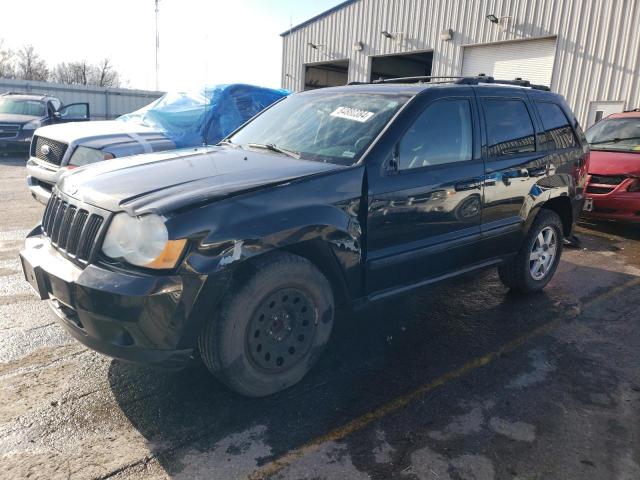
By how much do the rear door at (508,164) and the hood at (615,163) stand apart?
334 cm

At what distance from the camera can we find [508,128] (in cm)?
429

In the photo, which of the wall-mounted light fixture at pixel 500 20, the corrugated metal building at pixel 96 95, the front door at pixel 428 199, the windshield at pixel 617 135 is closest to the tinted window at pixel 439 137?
the front door at pixel 428 199

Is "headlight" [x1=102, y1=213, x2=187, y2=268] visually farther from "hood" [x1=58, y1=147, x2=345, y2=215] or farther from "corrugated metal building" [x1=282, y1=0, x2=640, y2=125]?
"corrugated metal building" [x1=282, y1=0, x2=640, y2=125]

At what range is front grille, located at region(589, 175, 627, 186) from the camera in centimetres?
731

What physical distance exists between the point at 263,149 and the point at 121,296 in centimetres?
171

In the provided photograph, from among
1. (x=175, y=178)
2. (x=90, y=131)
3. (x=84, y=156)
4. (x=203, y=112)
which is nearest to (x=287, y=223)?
(x=175, y=178)

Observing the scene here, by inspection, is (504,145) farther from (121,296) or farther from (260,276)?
(121,296)

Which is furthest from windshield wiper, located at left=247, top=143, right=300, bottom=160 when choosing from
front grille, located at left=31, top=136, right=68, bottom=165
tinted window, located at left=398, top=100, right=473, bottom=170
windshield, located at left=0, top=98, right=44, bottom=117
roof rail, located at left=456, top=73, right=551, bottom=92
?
windshield, located at left=0, top=98, right=44, bottom=117

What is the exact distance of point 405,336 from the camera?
3.94 m

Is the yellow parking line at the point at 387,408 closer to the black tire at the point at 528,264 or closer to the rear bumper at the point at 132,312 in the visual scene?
the black tire at the point at 528,264

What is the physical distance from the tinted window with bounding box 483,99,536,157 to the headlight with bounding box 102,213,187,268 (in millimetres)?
2653

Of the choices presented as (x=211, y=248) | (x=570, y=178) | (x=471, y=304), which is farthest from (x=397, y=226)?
(x=570, y=178)

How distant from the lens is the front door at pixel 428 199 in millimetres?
3324

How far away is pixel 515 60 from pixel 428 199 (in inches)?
498
